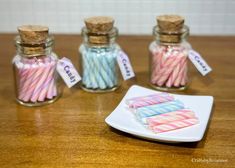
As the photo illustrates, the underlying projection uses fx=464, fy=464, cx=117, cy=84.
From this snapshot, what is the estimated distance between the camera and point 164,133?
2.89 feet

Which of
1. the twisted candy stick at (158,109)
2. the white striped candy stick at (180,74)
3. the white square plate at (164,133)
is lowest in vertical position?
the white square plate at (164,133)

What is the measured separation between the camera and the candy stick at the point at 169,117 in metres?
0.91

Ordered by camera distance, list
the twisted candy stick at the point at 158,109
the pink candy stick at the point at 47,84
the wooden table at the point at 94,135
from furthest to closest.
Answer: the pink candy stick at the point at 47,84 → the twisted candy stick at the point at 158,109 → the wooden table at the point at 94,135

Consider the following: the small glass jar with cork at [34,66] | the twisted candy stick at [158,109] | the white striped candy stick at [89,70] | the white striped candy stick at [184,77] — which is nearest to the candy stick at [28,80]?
the small glass jar with cork at [34,66]

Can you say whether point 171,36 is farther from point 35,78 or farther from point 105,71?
point 35,78

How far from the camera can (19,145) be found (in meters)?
0.88

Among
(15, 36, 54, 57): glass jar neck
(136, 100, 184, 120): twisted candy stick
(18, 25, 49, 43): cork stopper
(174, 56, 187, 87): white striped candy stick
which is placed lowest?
(136, 100, 184, 120): twisted candy stick

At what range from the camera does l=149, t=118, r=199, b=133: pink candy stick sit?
2.92 feet

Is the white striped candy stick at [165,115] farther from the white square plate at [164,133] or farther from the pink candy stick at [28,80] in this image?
the pink candy stick at [28,80]

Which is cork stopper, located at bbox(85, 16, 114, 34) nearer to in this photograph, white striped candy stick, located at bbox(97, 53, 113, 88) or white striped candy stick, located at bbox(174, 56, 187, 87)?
white striped candy stick, located at bbox(97, 53, 113, 88)

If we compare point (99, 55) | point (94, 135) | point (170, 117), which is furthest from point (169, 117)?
point (99, 55)

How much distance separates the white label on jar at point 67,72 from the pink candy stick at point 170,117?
0.26 m

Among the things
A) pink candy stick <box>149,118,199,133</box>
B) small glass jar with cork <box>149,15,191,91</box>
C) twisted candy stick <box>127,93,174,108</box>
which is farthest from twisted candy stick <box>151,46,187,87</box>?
pink candy stick <box>149,118,199,133</box>

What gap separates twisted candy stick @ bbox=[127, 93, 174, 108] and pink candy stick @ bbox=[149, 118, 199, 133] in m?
0.09
